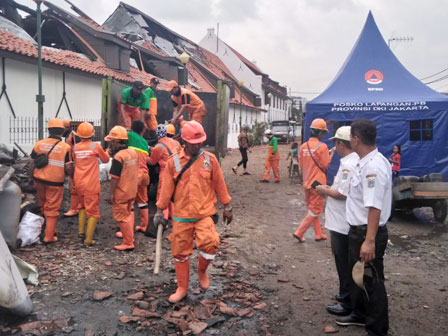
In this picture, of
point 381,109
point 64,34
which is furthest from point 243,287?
point 64,34

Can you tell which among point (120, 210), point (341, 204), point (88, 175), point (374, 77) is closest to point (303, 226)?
point (341, 204)

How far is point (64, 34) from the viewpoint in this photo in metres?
16.1

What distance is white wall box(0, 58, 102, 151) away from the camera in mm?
10109

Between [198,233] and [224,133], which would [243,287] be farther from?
[224,133]

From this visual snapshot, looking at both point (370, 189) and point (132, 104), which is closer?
point (370, 189)

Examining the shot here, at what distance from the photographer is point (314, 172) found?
6.42m

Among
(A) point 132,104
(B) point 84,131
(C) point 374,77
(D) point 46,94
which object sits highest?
(C) point 374,77

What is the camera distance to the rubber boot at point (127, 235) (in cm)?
561

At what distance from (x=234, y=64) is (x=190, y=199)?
128 ft

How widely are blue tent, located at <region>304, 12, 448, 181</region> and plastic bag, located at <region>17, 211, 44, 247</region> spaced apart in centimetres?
795

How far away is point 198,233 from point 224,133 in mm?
5807

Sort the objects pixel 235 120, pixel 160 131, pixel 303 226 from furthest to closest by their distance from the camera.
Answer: pixel 235 120
pixel 160 131
pixel 303 226

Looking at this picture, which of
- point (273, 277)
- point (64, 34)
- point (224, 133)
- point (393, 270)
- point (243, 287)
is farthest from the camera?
point (64, 34)

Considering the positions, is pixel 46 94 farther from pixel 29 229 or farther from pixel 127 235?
pixel 127 235
